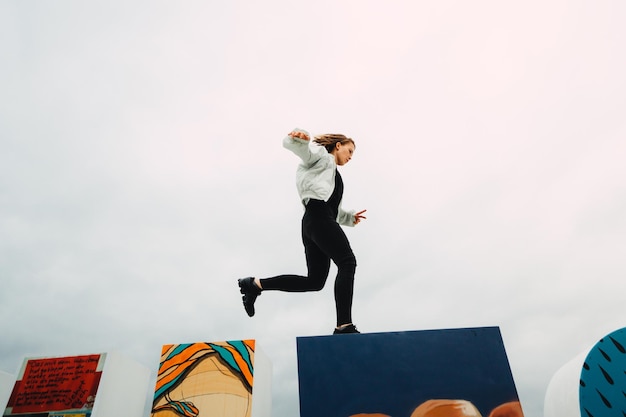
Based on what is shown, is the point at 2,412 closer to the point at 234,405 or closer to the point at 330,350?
the point at 234,405

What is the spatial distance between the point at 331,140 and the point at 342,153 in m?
0.18

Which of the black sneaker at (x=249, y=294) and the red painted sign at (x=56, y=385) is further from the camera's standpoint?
the red painted sign at (x=56, y=385)

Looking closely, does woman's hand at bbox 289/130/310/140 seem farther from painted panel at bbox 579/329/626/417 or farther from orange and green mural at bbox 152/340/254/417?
orange and green mural at bbox 152/340/254/417

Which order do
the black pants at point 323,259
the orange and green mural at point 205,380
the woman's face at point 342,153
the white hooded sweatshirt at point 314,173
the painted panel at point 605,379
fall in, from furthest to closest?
1. the orange and green mural at point 205,380
2. the woman's face at point 342,153
3. the white hooded sweatshirt at point 314,173
4. the black pants at point 323,259
5. the painted panel at point 605,379

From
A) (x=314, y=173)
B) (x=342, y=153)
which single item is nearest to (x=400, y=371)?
(x=314, y=173)

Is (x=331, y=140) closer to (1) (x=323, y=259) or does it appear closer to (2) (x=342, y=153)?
(2) (x=342, y=153)

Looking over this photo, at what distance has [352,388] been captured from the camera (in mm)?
1869

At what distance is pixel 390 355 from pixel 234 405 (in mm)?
3986

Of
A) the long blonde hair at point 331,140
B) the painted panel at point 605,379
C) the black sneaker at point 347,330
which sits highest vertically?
the long blonde hair at point 331,140

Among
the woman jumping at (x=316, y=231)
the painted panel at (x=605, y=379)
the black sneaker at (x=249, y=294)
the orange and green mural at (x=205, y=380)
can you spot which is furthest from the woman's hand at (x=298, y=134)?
the orange and green mural at (x=205, y=380)

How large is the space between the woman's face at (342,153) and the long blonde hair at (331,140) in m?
0.04

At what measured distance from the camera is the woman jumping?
2.79m

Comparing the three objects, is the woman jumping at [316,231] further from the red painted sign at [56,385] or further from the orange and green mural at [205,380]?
the red painted sign at [56,385]

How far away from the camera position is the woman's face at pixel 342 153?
339 cm
